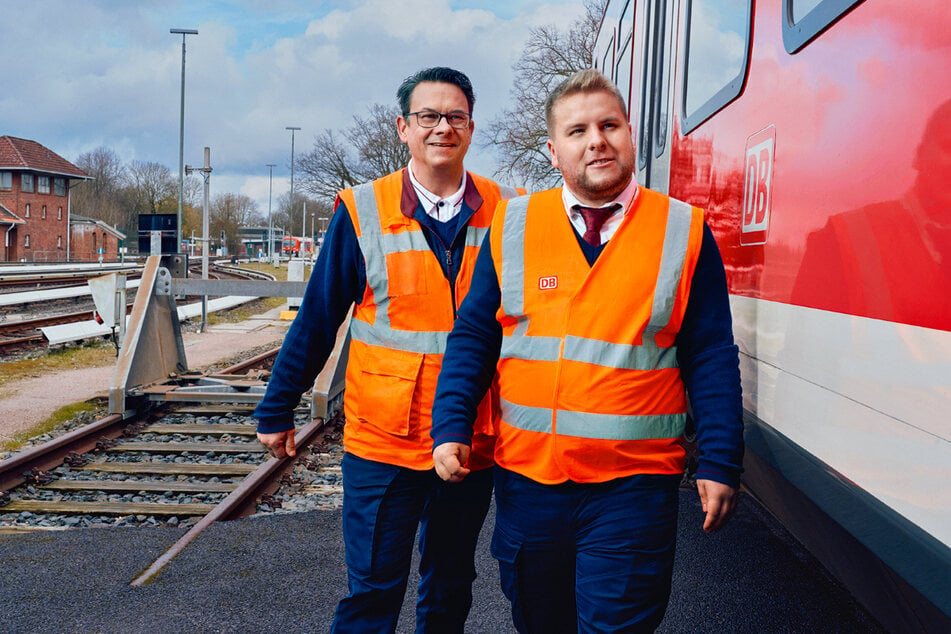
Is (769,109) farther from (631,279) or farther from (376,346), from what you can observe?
(376,346)

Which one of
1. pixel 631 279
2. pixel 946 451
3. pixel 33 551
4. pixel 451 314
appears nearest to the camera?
pixel 946 451

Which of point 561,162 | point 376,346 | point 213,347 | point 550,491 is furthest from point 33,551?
point 213,347

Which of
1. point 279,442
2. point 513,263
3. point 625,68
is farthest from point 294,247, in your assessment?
point 513,263

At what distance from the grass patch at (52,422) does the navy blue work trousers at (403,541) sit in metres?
5.88

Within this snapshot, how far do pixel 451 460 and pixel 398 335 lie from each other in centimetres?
65

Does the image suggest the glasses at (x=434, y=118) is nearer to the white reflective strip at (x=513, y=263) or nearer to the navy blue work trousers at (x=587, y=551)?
the white reflective strip at (x=513, y=263)

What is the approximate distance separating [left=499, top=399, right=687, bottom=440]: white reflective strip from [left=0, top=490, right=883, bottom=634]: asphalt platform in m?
1.76

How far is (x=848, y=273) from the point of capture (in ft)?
6.61

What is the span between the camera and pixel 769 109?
8.66ft

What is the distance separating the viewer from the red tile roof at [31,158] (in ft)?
213

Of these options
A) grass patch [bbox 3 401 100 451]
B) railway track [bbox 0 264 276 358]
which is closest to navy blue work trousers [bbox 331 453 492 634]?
grass patch [bbox 3 401 100 451]

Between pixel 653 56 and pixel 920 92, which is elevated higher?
pixel 653 56

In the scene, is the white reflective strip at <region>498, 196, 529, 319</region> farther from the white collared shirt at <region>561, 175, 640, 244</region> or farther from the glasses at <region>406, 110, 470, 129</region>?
the glasses at <region>406, 110, 470, 129</region>

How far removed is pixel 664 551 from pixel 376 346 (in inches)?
45.4
